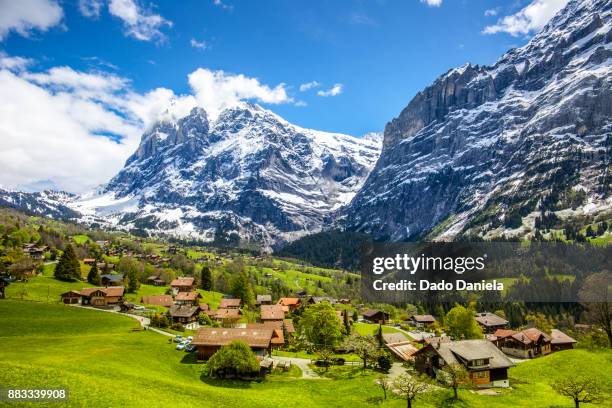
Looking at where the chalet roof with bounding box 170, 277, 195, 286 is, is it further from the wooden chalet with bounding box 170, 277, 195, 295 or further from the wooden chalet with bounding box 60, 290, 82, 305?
the wooden chalet with bounding box 60, 290, 82, 305

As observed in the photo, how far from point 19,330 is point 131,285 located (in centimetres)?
6695

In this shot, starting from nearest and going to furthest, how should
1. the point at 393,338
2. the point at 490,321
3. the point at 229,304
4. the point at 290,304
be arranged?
the point at 393,338
the point at 229,304
the point at 490,321
the point at 290,304

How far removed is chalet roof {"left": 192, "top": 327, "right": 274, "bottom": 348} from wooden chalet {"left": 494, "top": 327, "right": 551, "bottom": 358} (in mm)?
69767

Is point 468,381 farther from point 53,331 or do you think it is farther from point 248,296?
point 248,296

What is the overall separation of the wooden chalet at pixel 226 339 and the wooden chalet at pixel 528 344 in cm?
6963

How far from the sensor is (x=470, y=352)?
68.6 metres

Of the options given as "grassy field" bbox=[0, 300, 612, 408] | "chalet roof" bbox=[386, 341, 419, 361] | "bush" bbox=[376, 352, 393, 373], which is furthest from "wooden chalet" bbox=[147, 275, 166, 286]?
"bush" bbox=[376, 352, 393, 373]

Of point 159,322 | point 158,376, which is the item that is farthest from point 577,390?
point 159,322

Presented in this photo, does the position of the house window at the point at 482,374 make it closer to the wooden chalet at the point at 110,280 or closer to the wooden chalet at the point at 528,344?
the wooden chalet at the point at 528,344

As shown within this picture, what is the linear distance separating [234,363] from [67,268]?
99614 millimetres

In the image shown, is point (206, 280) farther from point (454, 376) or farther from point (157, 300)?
point (454, 376)

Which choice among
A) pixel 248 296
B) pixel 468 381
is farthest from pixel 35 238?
pixel 468 381

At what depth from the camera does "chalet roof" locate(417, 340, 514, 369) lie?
66750mm

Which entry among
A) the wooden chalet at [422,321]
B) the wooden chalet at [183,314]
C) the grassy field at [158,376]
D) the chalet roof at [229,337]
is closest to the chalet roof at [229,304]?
the wooden chalet at [183,314]
